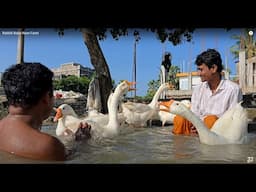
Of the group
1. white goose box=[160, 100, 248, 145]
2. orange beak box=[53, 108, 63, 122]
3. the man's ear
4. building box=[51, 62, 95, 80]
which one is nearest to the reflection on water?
white goose box=[160, 100, 248, 145]

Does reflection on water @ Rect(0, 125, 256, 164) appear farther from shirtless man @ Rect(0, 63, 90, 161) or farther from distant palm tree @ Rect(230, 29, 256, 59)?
distant palm tree @ Rect(230, 29, 256, 59)

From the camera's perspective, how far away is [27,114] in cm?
143

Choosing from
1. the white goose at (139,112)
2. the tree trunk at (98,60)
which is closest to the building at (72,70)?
the tree trunk at (98,60)

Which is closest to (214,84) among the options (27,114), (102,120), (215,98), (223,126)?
(215,98)

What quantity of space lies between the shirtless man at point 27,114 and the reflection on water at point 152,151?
7 cm

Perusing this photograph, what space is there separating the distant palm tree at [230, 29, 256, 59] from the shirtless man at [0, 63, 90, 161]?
926 mm

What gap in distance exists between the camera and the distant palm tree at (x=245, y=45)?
1803 millimetres

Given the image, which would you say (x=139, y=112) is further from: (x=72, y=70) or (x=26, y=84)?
(x=26, y=84)

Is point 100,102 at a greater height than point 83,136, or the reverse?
point 100,102

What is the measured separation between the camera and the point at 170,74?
211 cm
